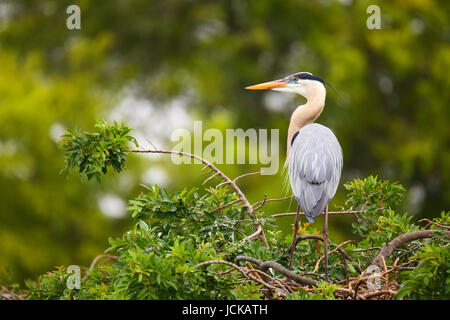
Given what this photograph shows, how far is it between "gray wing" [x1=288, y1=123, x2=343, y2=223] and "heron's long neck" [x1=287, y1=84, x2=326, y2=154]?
0.09 metres

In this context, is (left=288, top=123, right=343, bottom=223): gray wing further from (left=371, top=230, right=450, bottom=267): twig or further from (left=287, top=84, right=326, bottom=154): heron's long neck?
(left=371, top=230, right=450, bottom=267): twig

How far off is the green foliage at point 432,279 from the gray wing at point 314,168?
58 cm

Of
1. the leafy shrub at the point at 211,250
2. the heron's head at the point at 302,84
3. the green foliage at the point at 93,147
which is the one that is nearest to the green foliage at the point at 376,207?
the leafy shrub at the point at 211,250

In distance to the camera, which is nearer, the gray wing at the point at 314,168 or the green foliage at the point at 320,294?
the green foliage at the point at 320,294

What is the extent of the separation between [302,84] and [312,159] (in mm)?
470

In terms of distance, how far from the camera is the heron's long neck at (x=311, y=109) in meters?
2.97

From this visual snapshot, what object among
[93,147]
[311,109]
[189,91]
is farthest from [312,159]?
[189,91]

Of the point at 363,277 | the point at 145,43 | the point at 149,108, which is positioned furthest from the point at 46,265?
the point at 363,277

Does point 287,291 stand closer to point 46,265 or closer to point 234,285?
point 234,285

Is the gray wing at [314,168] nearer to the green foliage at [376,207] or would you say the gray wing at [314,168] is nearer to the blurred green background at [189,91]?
the green foliage at [376,207]

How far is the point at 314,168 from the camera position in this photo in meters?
2.75

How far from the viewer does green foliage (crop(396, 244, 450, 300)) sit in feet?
6.80

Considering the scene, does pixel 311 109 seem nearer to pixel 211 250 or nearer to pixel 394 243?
pixel 394 243

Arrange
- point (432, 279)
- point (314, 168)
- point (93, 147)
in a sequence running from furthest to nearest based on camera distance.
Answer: point (314, 168) → point (93, 147) → point (432, 279)
